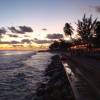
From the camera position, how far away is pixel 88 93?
37.1 feet

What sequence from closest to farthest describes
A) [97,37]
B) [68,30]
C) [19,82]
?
[19,82]
[97,37]
[68,30]

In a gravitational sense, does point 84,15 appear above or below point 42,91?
above

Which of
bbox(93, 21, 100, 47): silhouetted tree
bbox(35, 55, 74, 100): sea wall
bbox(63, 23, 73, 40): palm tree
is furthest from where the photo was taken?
bbox(63, 23, 73, 40): palm tree

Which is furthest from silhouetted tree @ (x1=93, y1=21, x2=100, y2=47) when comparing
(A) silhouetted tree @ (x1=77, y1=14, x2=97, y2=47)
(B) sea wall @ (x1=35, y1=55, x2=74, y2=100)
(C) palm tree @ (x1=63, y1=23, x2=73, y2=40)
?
(B) sea wall @ (x1=35, y1=55, x2=74, y2=100)

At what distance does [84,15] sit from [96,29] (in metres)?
7.62

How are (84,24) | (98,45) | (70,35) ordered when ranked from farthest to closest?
(70,35)
(84,24)
(98,45)

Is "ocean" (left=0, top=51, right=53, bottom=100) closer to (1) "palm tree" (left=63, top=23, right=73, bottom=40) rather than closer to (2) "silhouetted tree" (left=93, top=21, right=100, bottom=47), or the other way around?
(2) "silhouetted tree" (left=93, top=21, right=100, bottom=47)

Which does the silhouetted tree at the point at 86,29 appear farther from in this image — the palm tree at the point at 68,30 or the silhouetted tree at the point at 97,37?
the palm tree at the point at 68,30

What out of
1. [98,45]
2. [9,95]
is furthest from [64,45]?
[9,95]

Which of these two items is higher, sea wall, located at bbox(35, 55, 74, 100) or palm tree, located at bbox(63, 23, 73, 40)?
palm tree, located at bbox(63, 23, 73, 40)

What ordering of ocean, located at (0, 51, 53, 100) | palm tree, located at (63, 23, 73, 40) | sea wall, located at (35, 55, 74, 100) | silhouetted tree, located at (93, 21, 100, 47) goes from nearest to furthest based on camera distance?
sea wall, located at (35, 55, 74, 100), ocean, located at (0, 51, 53, 100), silhouetted tree, located at (93, 21, 100, 47), palm tree, located at (63, 23, 73, 40)

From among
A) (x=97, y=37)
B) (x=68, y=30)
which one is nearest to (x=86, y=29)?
(x=97, y=37)

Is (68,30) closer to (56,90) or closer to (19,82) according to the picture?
(19,82)

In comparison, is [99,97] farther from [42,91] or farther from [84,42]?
[84,42]
